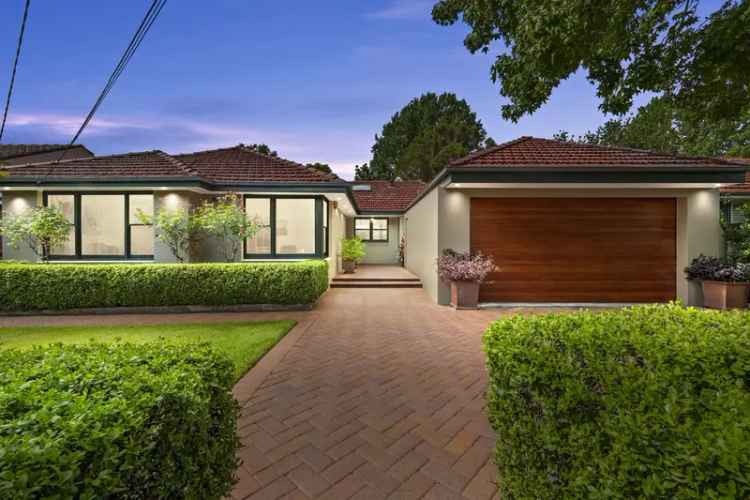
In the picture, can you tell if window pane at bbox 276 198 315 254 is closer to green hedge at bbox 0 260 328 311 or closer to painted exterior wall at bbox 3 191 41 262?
green hedge at bbox 0 260 328 311

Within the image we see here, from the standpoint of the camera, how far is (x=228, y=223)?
9523mm

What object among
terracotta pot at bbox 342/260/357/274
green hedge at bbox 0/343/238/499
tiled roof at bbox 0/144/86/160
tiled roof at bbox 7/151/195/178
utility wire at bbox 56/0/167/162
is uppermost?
tiled roof at bbox 0/144/86/160

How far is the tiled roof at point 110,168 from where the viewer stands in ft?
30.9

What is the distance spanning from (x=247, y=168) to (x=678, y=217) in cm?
1246

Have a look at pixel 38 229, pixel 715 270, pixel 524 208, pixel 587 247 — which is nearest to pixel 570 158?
pixel 524 208

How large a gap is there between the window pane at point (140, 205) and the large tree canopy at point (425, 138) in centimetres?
2337

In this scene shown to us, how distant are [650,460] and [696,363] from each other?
3.69 ft

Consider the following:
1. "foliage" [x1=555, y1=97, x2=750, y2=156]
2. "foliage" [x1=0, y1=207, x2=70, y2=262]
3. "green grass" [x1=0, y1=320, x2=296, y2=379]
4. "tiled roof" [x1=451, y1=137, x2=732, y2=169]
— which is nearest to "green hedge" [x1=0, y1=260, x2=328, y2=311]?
"green grass" [x1=0, y1=320, x2=296, y2=379]

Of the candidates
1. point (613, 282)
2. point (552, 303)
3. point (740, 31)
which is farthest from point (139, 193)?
point (613, 282)

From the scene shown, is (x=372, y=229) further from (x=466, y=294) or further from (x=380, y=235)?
(x=466, y=294)

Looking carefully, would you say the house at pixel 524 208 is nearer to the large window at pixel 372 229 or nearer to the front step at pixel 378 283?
the front step at pixel 378 283

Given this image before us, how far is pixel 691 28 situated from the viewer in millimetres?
4148

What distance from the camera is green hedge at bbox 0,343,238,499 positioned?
106 cm

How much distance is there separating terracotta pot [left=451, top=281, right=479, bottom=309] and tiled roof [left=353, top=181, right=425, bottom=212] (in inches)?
384
